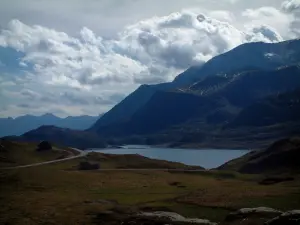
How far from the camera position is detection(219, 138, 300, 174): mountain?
16350 centimetres

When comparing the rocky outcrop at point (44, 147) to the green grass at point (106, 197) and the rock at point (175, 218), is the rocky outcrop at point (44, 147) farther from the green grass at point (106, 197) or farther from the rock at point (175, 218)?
the rock at point (175, 218)

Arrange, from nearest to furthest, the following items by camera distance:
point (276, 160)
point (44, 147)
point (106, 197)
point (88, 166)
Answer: point (106, 197)
point (88, 166)
point (276, 160)
point (44, 147)

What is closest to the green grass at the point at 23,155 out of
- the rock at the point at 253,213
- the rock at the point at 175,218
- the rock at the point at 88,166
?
the rock at the point at 88,166

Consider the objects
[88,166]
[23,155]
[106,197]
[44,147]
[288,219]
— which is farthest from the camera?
[44,147]

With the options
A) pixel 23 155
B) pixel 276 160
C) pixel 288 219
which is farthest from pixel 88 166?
pixel 288 219

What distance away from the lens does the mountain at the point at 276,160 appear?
536ft

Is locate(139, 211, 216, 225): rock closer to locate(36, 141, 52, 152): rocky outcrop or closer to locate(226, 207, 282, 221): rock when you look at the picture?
locate(226, 207, 282, 221): rock

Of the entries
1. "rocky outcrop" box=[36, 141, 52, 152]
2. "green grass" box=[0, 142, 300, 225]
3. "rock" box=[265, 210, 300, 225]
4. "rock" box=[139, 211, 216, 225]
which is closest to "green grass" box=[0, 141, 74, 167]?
"rocky outcrop" box=[36, 141, 52, 152]

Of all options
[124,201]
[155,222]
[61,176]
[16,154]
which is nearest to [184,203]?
[124,201]

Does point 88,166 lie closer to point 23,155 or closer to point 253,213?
point 23,155

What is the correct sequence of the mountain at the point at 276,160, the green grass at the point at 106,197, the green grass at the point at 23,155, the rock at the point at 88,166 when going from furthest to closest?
the mountain at the point at 276,160 → the green grass at the point at 23,155 → the rock at the point at 88,166 → the green grass at the point at 106,197

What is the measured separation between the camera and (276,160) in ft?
569

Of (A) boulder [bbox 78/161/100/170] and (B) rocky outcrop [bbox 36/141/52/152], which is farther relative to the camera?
(B) rocky outcrop [bbox 36/141/52/152]

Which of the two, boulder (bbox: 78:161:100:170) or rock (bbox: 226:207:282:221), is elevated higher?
boulder (bbox: 78:161:100:170)
